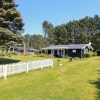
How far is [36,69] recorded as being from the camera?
22.1 metres

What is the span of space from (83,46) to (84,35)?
3366cm

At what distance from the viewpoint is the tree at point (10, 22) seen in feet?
82.8

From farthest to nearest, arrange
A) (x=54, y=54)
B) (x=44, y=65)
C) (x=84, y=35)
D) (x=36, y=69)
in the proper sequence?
(x=84, y=35) < (x=54, y=54) < (x=44, y=65) < (x=36, y=69)

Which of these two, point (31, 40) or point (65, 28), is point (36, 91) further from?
point (31, 40)

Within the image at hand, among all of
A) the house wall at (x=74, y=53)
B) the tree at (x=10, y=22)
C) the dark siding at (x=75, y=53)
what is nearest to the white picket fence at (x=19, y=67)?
the tree at (x=10, y=22)

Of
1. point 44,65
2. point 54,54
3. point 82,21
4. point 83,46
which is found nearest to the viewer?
point 44,65

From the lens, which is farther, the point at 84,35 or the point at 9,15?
the point at 84,35

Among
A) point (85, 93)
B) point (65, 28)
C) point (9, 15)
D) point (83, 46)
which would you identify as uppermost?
point (65, 28)

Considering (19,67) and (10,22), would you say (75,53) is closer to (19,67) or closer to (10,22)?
(10,22)

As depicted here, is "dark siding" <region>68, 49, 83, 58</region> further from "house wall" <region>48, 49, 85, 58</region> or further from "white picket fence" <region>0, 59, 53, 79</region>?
"white picket fence" <region>0, 59, 53, 79</region>

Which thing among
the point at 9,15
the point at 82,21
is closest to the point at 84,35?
the point at 82,21

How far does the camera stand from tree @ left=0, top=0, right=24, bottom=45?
25.2m

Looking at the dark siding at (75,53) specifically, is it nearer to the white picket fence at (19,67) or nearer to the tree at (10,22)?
the tree at (10,22)

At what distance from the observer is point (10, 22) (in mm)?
26328
